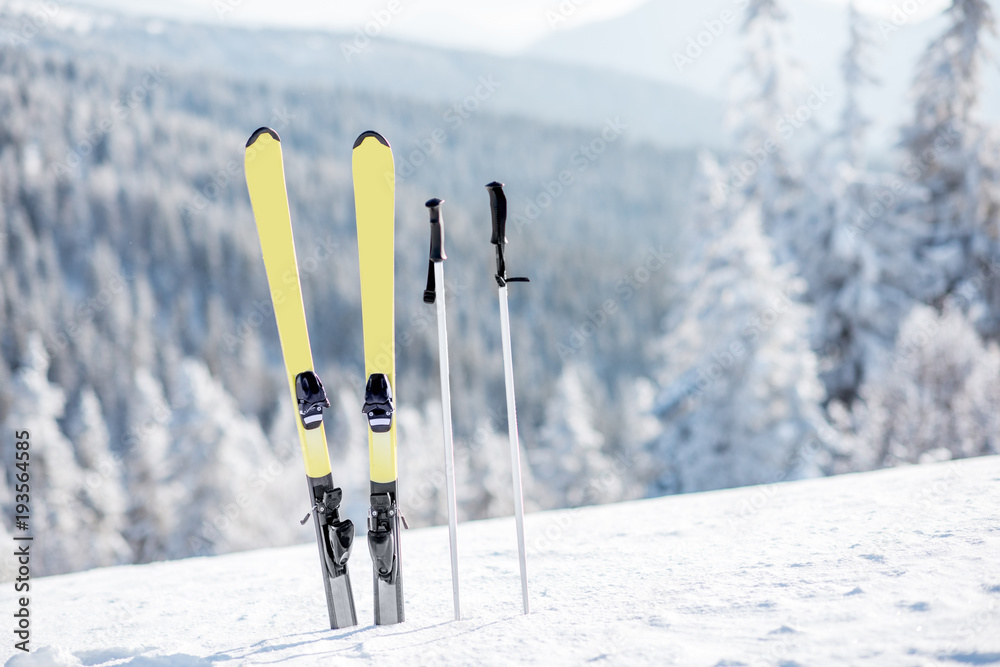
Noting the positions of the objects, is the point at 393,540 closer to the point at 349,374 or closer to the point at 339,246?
the point at 349,374

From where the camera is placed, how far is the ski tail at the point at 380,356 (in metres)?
2.92

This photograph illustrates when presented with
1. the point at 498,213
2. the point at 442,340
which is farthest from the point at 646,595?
the point at 498,213

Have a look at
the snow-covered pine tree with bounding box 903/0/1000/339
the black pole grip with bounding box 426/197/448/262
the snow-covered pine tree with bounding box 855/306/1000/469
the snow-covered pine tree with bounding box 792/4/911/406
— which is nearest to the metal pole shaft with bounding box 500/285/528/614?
the black pole grip with bounding box 426/197/448/262

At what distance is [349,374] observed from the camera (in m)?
72.2

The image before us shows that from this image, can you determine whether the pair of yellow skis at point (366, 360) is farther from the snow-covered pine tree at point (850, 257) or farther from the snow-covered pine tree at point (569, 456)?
the snow-covered pine tree at point (569, 456)

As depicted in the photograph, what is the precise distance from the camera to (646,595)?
110 inches

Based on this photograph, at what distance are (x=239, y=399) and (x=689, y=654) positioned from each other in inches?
2643

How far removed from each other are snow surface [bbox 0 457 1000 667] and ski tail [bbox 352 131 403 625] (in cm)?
27

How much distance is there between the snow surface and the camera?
2240 millimetres

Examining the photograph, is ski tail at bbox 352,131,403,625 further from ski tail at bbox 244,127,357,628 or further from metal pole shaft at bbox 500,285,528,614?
metal pole shaft at bbox 500,285,528,614

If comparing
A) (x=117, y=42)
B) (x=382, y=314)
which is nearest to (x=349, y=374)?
(x=382, y=314)

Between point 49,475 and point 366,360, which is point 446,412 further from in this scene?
point 49,475

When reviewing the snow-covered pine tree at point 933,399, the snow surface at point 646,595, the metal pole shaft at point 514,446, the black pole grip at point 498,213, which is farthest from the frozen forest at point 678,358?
the black pole grip at point 498,213

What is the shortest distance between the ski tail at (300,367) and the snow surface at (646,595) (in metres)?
0.31
